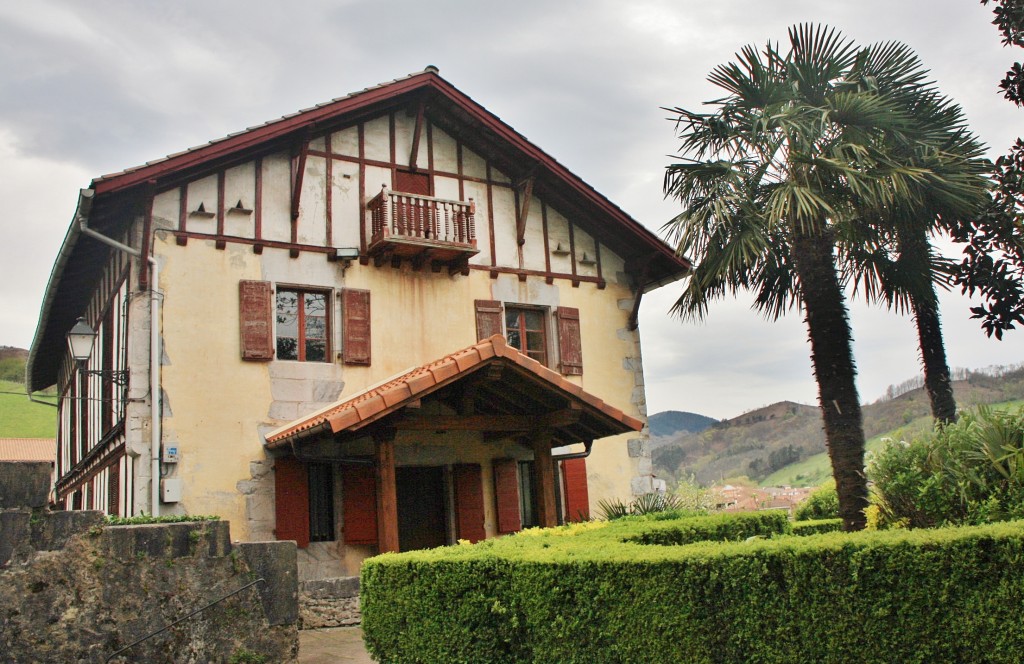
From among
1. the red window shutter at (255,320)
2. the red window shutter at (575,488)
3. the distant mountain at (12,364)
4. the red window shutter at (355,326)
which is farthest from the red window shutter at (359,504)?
the distant mountain at (12,364)

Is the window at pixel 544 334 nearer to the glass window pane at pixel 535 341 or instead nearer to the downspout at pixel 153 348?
the glass window pane at pixel 535 341

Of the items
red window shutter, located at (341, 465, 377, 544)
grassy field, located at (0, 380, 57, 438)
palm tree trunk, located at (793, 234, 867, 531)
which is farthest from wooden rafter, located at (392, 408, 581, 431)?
grassy field, located at (0, 380, 57, 438)

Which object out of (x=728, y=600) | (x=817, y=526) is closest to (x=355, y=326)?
(x=817, y=526)

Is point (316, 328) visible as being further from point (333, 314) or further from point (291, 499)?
point (291, 499)

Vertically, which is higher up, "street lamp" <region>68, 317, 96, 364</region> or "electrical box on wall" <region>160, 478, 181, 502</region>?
"street lamp" <region>68, 317, 96, 364</region>

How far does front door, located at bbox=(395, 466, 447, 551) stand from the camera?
49.0 feet

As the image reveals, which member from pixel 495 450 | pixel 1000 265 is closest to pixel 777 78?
pixel 1000 265

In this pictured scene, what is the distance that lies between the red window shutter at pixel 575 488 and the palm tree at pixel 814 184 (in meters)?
3.79

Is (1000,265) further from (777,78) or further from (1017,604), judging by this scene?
(1017,604)

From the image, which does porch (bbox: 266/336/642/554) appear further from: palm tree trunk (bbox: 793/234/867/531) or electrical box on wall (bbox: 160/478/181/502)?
palm tree trunk (bbox: 793/234/867/531)

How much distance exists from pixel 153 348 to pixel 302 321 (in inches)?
93.9

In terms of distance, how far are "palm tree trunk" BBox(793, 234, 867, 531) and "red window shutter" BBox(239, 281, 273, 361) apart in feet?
26.0

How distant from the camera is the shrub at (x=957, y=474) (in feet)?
25.4

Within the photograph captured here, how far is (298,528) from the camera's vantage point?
44.5 ft
